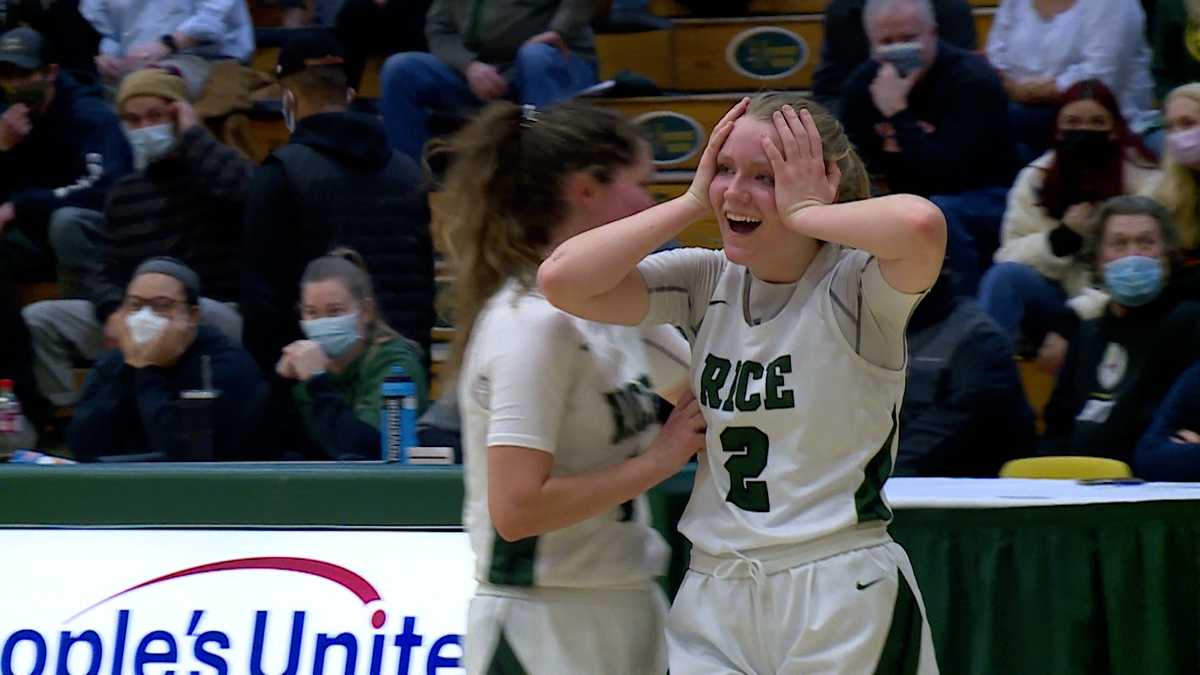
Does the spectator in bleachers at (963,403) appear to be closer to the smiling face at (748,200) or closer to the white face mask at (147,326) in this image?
the white face mask at (147,326)

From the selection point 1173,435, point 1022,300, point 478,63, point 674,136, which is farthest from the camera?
point 674,136

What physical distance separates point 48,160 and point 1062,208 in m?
4.85

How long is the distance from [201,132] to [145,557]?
3559mm

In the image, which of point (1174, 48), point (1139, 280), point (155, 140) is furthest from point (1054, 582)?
point (155, 140)

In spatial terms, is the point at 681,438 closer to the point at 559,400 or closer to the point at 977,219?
the point at 559,400

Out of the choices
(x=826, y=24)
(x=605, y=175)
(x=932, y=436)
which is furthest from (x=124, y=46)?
(x=605, y=175)

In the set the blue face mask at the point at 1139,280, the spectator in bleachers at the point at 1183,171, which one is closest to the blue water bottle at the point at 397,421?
the blue face mask at the point at 1139,280

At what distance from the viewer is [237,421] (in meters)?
5.95

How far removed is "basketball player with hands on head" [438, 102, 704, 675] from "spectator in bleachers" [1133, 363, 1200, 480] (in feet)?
8.20

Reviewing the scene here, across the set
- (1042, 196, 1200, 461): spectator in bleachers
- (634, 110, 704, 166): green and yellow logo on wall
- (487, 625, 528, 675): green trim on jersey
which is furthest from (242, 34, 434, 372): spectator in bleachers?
(487, 625, 528, 675): green trim on jersey

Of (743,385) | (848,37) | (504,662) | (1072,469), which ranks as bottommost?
(504,662)

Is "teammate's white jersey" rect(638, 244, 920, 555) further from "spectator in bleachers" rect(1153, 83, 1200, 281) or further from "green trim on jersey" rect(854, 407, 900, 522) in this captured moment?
"spectator in bleachers" rect(1153, 83, 1200, 281)

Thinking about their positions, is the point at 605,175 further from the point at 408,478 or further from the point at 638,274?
the point at 408,478

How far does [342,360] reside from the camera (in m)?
5.94
